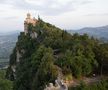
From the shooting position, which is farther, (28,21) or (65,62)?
(28,21)

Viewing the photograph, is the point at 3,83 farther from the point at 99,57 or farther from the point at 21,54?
the point at 99,57

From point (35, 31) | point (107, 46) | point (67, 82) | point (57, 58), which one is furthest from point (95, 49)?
point (35, 31)

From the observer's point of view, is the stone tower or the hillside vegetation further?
the stone tower

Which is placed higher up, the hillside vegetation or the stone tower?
the stone tower

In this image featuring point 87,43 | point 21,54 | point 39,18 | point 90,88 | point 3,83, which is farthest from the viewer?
point 39,18

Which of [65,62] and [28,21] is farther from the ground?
[28,21]

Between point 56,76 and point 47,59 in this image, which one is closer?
point 56,76

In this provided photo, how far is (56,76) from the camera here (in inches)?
1737

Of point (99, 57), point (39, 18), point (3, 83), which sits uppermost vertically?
point (39, 18)

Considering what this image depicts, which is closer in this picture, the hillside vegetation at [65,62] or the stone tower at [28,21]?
the hillside vegetation at [65,62]

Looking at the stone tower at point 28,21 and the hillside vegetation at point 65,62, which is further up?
the stone tower at point 28,21

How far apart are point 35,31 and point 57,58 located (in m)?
27.1

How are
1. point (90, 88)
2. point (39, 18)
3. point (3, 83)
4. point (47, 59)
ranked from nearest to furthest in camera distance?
point (90, 88) → point (47, 59) → point (3, 83) → point (39, 18)

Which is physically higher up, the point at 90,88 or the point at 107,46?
the point at 107,46
